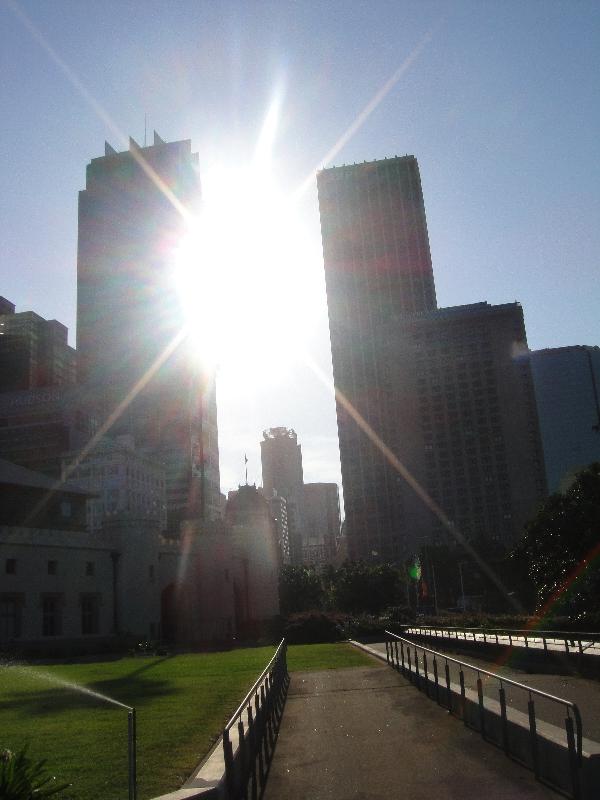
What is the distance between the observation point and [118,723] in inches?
589

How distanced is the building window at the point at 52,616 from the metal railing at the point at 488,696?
3726cm

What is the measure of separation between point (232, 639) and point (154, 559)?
987 centimetres

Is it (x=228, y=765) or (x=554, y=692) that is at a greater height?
(x=228, y=765)

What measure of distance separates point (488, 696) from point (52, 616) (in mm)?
47716

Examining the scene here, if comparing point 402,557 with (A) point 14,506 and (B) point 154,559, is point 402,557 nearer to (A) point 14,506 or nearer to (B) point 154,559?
(B) point 154,559

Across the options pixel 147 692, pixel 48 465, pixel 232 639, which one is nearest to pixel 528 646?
pixel 147 692

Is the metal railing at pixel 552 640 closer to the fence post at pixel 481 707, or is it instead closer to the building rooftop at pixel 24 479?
the fence post at pixel 481 707

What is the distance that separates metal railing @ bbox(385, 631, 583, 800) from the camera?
911 cm

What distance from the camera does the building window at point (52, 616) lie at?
174ft

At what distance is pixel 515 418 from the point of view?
158 metres

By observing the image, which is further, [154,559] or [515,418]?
[515,418]

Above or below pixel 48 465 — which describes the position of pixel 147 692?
below

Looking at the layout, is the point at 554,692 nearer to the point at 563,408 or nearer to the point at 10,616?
the point at 10,616

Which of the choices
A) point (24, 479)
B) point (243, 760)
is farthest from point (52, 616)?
point (243, 760)
